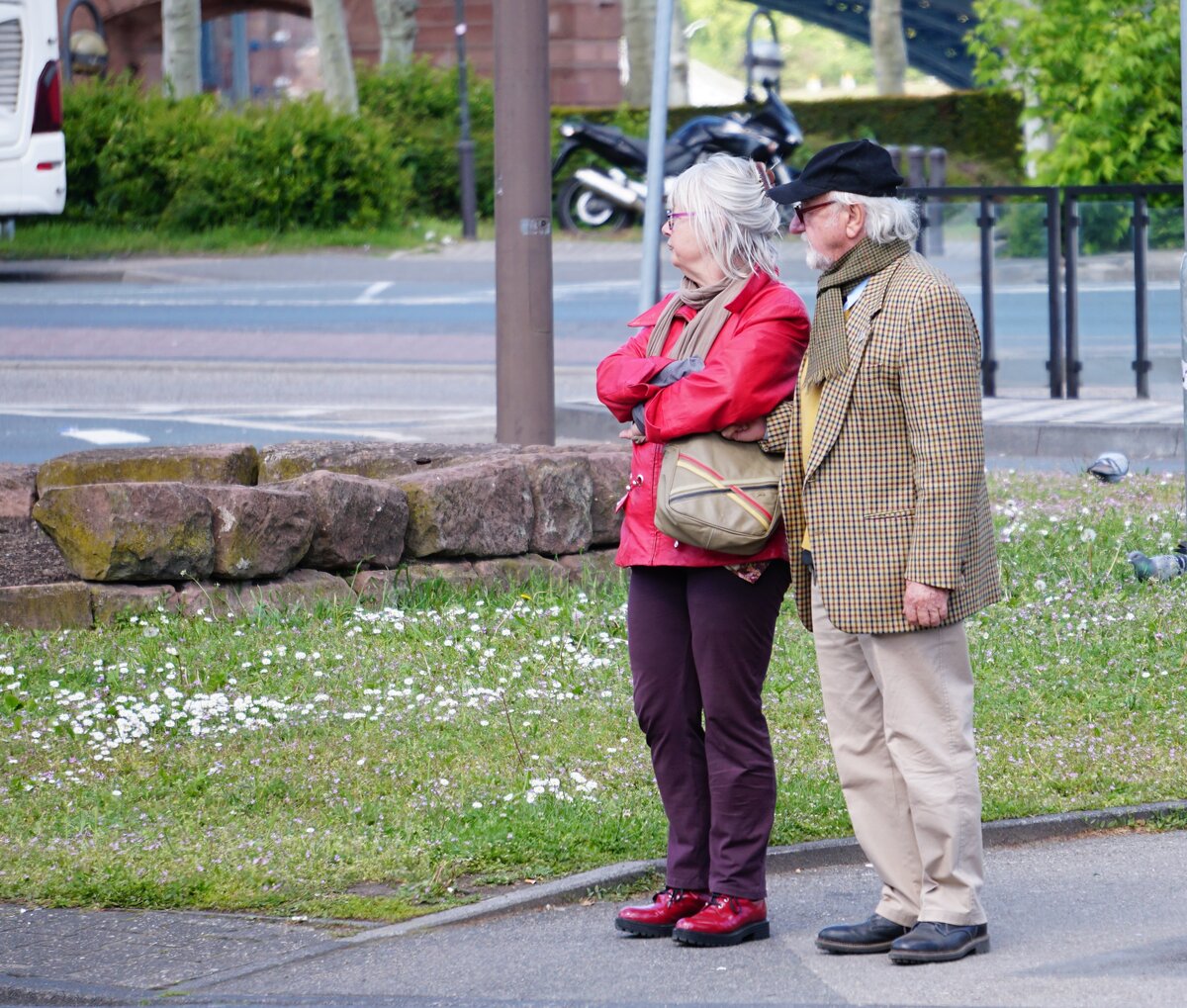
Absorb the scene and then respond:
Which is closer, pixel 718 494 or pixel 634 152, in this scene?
pixel 718 494

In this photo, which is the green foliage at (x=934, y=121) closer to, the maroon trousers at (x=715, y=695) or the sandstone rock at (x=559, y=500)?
the sandstone rock at (x=559, y=500)

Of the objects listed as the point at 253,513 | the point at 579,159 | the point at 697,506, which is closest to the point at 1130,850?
the point at 697,506

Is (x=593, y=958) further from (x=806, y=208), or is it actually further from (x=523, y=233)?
(x=523, y=233)

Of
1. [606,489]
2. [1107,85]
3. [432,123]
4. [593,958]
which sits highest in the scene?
[432,123]

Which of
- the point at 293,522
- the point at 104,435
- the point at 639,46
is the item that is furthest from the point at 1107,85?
the point at 639,46

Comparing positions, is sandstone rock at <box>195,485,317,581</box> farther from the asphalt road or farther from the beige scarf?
the asphalt road

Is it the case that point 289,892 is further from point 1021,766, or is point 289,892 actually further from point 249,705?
point 1021,766

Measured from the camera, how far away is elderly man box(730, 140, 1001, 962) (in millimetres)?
4164

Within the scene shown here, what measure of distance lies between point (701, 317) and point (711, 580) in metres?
0.60

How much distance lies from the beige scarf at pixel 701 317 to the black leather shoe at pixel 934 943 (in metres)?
1.35

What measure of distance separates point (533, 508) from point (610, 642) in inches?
34.5

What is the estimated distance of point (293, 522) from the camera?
23.3 feet

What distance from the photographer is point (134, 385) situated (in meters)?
15.3

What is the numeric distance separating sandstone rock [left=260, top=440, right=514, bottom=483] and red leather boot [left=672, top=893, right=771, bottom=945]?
378 centimetres
